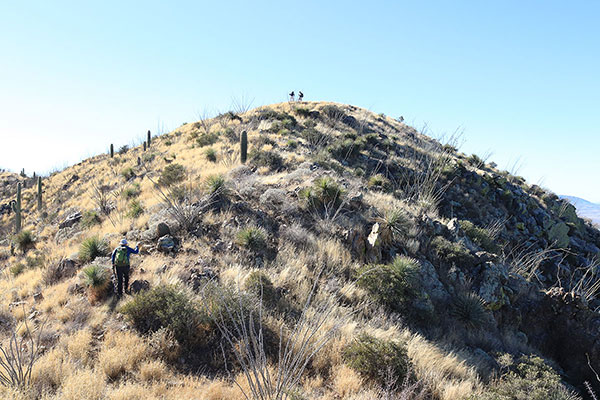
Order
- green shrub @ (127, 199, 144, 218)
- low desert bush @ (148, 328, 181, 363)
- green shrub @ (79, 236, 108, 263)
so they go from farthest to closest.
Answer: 1. green shrub @ (127, 199, 144, 218)
2. green shrub @ (79, 236, 108, 263)
3. low desert bush @ (148, 328, 181, 363)

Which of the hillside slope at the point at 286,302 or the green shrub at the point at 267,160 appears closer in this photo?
the hillside slope at the point at 286,302

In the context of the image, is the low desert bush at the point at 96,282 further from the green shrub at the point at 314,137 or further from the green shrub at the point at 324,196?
the green shrub at the point at 314,137

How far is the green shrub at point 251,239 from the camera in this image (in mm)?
8938

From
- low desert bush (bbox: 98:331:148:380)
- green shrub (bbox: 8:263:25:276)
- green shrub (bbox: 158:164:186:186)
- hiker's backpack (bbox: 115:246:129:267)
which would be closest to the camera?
low desert bush (bbox: 98:331:148:380)

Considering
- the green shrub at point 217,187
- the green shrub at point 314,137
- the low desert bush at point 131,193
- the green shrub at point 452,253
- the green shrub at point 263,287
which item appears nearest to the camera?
the green shrub at point 263,287

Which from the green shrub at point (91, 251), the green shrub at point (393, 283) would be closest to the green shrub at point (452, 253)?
the green shrub at point (393, 283)

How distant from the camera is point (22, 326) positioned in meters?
6.68

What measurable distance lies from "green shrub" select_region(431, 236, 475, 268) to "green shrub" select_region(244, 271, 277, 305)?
230 inches

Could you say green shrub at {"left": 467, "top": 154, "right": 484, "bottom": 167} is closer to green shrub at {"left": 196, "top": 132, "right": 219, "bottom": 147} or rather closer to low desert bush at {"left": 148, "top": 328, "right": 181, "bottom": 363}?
green shrub at {"left": 196, "top": 132, "right": 219, "bottom": 147}

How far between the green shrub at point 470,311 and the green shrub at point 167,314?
6.53 m

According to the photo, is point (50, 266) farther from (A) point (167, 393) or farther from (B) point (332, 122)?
(B) point (332, 122)

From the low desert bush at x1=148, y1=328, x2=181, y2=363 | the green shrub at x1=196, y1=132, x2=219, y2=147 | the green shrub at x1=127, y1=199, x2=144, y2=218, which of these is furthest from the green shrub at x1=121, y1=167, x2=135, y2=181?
the low desert bush at x1=148, y1=328, x2=181, y2=363

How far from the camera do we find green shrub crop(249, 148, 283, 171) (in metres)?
15.5

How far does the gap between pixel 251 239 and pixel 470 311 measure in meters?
6.17
